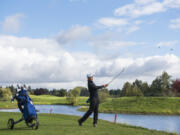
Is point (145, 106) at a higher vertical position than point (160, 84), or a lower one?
lower

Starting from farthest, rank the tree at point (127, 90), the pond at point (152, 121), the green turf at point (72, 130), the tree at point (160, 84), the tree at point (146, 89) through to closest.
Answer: the tree at point (146, 89), the tree at point (160, 84), the tree at point (127, 90), the pond at point (152, 121), the green turf at point (72, 130)

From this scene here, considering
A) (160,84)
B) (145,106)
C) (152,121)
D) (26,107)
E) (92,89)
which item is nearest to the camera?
(26,107)

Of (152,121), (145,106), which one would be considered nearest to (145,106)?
(145,106)

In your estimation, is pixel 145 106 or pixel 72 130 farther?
pixel 145 106

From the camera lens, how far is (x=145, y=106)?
71812 millimetres

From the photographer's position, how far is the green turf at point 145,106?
219ft

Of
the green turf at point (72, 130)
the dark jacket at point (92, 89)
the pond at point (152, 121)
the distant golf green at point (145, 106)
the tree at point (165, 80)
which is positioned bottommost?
the pond at point (152, 121)

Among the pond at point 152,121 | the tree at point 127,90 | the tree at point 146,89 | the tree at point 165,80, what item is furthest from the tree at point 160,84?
the pond at point 152,121

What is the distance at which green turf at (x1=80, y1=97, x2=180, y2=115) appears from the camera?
66750mm

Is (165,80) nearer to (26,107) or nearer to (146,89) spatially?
(146,89)

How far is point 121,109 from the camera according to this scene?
7156 cm

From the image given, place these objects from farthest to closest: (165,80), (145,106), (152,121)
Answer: (165,80)
(145,106)
(152,121)

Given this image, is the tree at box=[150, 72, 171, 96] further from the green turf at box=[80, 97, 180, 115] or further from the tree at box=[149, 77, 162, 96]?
the green turf at box=[80, 97, 180, 115]

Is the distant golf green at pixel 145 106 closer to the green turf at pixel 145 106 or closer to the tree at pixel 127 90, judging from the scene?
the green turf at pixel 145 106
